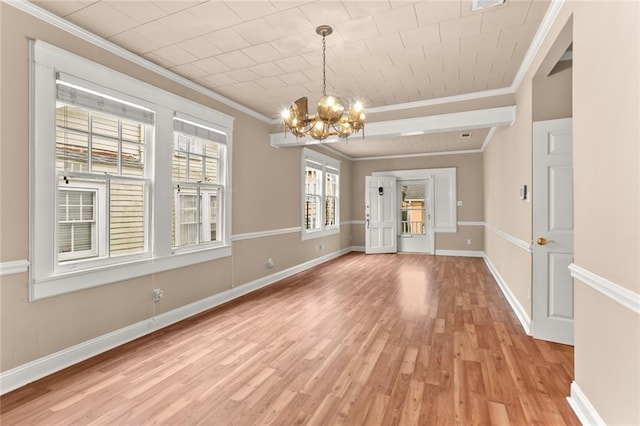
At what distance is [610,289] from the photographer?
1.54m

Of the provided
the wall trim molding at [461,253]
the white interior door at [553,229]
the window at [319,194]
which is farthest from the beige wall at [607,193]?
the wall trim molding at [461,253]

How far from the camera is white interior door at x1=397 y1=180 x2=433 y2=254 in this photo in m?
8.48

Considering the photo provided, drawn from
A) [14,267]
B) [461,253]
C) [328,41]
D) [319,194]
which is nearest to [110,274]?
[14,267]

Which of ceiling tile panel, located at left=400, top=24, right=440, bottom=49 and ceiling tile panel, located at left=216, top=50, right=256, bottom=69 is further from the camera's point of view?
ceiling tile panel, located at left=216, top=50, right=256, bottom=69

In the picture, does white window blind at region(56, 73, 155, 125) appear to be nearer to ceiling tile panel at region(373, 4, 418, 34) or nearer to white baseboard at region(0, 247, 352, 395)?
white baseboard at region(0, 247, 352, 395)

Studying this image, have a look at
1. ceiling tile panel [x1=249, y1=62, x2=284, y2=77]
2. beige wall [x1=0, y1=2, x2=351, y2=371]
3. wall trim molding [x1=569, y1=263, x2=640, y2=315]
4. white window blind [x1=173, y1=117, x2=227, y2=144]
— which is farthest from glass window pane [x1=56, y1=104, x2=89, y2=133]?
wall trim molding [x1=569, y1=263, x2=640, y2=315]

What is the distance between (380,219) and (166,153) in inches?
239

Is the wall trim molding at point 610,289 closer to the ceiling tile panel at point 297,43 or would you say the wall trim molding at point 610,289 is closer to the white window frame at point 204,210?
the ceiling tile panel at point 297,43

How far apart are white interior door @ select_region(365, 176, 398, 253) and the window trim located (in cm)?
87

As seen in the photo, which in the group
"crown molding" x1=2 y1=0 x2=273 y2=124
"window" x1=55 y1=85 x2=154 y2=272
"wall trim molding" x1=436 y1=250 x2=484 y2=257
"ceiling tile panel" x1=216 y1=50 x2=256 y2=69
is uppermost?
"ceiling tile panel" x1=216 y1=50 x2=256 y2=69

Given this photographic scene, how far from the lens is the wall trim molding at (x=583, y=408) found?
1.73 meters

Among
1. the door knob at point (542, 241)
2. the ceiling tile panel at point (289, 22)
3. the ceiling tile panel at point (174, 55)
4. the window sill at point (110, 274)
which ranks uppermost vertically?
the ceiling tile panel at point (174, 55)

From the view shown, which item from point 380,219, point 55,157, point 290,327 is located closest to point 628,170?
point 290,327

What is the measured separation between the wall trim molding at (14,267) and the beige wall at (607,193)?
3.58 meters
